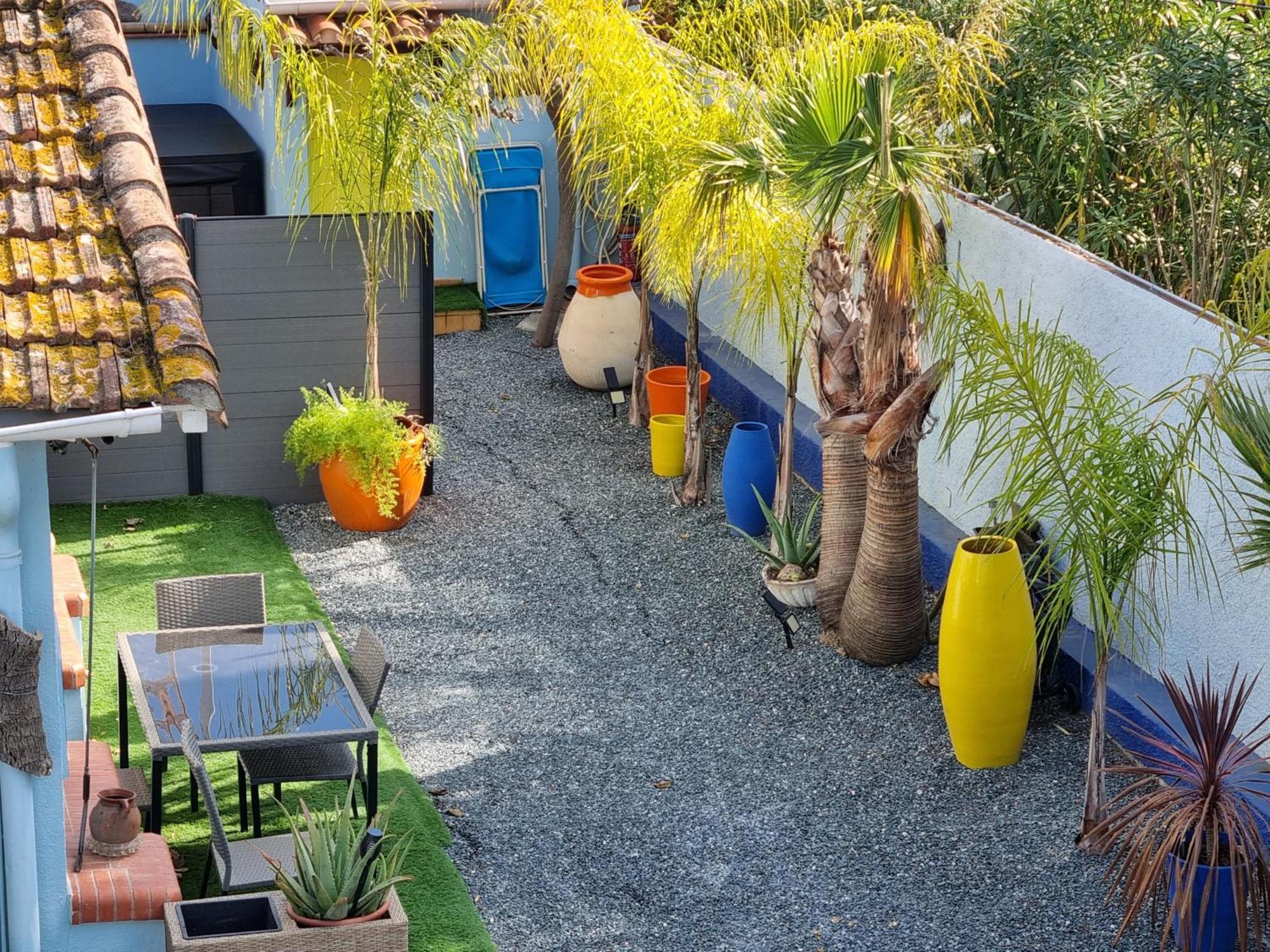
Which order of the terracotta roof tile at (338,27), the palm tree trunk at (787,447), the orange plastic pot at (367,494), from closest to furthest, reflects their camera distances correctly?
the palm tree trunk at (787,447), the orange plastic pot at (367,494), the terracotta roof tile at (338,27)

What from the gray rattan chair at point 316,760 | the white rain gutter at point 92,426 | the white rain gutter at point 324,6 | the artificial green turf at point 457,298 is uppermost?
the white rain gutter at point 324,6

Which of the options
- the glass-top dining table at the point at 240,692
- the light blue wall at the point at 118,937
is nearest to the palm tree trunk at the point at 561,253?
the glass-top dining table at the point at 240,692

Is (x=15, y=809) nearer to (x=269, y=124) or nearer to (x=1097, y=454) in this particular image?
(x=1097, y=454)

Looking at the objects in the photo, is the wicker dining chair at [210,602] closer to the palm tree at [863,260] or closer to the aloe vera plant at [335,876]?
the aloe vera plant at [335,876]

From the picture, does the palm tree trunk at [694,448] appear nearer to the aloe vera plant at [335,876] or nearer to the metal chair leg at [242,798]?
the metal chair leg at [242,798]

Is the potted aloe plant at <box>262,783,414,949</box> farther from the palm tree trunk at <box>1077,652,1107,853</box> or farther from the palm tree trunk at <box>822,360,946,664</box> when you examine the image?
the palm tree trunk at <box>822,360,946,664</box>

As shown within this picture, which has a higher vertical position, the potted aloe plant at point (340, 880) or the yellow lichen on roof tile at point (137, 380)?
the yellow lichen on roof tile at point (137, 380)

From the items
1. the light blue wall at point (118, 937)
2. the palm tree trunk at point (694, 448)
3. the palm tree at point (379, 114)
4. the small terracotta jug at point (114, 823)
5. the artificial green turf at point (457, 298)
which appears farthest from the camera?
the artificial green turf at point (457, 298)

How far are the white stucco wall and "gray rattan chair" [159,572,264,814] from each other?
4.21 metres

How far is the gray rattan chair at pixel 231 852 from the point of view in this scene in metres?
6.07

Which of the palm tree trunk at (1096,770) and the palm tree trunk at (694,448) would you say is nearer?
the palm tree trunk at (1096,770)

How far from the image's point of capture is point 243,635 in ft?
24.6

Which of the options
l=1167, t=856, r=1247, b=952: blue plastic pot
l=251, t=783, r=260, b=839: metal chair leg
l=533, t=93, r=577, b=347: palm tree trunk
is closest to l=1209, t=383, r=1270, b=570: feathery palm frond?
l=1167, t=856, r=1247, b=952: blue plastic pot

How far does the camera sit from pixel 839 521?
9.02 meters
